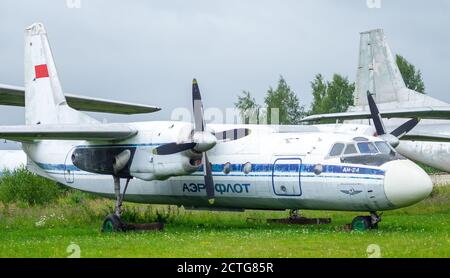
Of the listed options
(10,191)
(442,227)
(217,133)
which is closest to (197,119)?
(217,133)

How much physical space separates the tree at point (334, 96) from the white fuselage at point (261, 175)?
59887 millimetres

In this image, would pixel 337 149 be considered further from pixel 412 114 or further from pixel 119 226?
pixel 412 114

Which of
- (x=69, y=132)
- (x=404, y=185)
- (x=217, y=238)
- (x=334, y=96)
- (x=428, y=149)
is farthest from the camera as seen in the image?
(x=334, y=96)

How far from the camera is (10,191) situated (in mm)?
38125

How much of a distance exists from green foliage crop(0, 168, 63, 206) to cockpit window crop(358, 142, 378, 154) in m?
21.3

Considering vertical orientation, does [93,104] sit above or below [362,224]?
above


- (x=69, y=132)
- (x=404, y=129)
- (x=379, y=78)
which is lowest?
(x=404, y=129)

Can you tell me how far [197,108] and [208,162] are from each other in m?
1.51

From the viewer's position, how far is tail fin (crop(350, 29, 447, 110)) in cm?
3800

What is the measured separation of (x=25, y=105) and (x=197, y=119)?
7.29m

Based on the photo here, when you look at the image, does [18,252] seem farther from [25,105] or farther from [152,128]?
[25,105]

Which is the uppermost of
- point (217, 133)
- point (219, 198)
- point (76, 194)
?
point (217, 133)

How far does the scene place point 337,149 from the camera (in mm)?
20422

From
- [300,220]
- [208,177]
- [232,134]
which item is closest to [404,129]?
[300,220]
